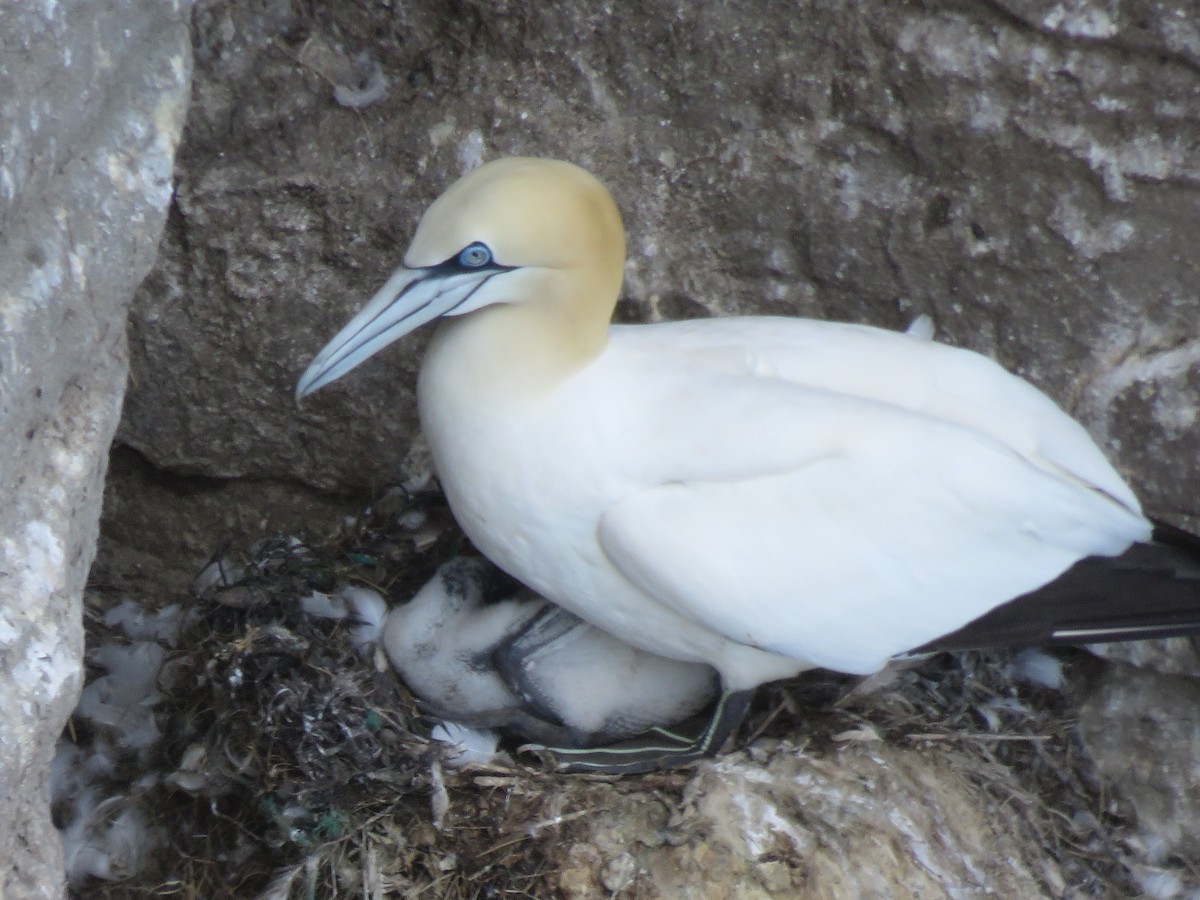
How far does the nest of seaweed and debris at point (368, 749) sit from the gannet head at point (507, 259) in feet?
1.74

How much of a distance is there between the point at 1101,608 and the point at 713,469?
2.07 feet

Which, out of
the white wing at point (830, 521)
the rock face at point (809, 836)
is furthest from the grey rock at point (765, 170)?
the rock face at point (809, 836)

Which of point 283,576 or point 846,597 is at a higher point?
point 846,597

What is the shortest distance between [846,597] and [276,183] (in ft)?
4.01

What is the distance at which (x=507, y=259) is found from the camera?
6.95 feet

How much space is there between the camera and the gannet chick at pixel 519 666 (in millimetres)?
2520

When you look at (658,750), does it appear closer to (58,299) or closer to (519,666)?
(519,666)

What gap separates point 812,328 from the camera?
2402 millimetres

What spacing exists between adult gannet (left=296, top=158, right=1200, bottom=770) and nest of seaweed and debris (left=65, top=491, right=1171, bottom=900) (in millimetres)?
330

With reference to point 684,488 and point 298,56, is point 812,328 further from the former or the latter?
point 298,56

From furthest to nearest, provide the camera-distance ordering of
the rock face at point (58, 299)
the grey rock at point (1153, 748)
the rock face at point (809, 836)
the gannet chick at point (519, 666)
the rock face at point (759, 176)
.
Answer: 1. the grey rock at point (1153, 748)
2. the gannet chick at point (519, 666)
3. the rock face at point (759, 176)
4. the rock face at point (809, 836)
5. the rock face at point (58, 299)

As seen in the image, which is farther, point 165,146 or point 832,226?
point 832,226

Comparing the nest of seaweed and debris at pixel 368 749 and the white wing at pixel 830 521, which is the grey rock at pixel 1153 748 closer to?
the nest of seaweed and debris at pixel 368 749

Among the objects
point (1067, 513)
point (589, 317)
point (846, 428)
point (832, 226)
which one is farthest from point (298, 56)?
point (1067, 513)
